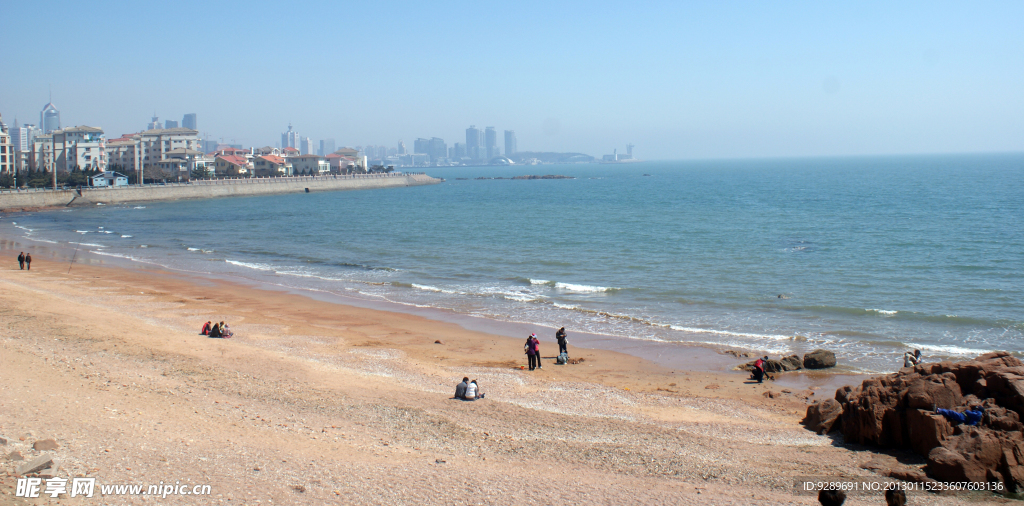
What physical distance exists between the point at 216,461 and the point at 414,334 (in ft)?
37.5

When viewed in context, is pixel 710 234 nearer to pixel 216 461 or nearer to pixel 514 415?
pixel 514 415

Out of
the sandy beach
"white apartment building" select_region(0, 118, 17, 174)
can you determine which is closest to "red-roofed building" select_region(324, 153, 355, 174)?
"white apartment building" select_region(0, 118, 17, 174)

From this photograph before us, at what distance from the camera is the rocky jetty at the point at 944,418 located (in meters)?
9.09

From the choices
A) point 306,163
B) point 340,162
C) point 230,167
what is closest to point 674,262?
point 230,167

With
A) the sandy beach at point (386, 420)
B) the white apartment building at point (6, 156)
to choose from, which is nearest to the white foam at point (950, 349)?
the sandy beach at point (386, 420)

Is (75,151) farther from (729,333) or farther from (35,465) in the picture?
(35,465)

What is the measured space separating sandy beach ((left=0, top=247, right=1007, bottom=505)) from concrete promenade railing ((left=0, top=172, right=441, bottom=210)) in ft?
225

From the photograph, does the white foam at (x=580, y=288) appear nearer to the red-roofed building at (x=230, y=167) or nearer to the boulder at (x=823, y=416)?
the boulder at (x=823, y=416)

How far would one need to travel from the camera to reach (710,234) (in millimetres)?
45094

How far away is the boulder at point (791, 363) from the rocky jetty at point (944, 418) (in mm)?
4135

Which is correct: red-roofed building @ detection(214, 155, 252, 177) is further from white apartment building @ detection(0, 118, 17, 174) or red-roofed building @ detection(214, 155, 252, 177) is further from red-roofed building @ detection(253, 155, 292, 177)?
white apartment building @ detection(0, 118, 17, 174)

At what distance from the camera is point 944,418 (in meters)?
10.0

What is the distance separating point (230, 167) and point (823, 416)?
461 feet

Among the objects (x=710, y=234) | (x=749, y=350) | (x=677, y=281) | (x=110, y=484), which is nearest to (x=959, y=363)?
(x=749, y=350)
